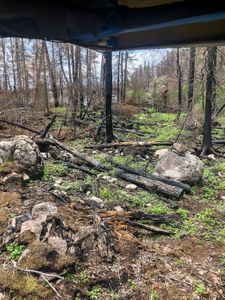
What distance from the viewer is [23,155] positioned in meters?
5.86

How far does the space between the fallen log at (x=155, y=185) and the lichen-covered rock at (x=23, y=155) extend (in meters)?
1.79

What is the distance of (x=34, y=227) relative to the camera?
3545mm

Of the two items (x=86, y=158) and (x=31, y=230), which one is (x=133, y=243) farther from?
(x=86, y=158)

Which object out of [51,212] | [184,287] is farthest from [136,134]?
[184,287]

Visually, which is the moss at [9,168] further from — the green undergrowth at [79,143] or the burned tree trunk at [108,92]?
the burned tree trunk at [108,92]

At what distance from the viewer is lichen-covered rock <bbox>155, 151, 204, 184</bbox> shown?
604cm

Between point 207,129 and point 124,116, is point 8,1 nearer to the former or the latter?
point 207,129

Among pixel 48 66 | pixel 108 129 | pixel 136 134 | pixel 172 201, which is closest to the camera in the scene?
pixel 172 201

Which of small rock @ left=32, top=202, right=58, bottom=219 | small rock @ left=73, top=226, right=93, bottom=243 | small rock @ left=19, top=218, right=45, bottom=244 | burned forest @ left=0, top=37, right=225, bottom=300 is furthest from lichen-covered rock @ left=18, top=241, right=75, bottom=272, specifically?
small rock @ left=32, top=202, right=58, bottom=219

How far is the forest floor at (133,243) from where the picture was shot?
301 cm

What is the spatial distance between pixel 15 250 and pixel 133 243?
1480 mm

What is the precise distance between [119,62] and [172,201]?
61.2 feet

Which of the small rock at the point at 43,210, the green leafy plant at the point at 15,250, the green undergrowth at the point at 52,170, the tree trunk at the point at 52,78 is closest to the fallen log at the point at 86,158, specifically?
the green undergrowth at the point at 52,170

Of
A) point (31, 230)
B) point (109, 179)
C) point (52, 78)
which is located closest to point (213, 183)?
point (109, 179)
